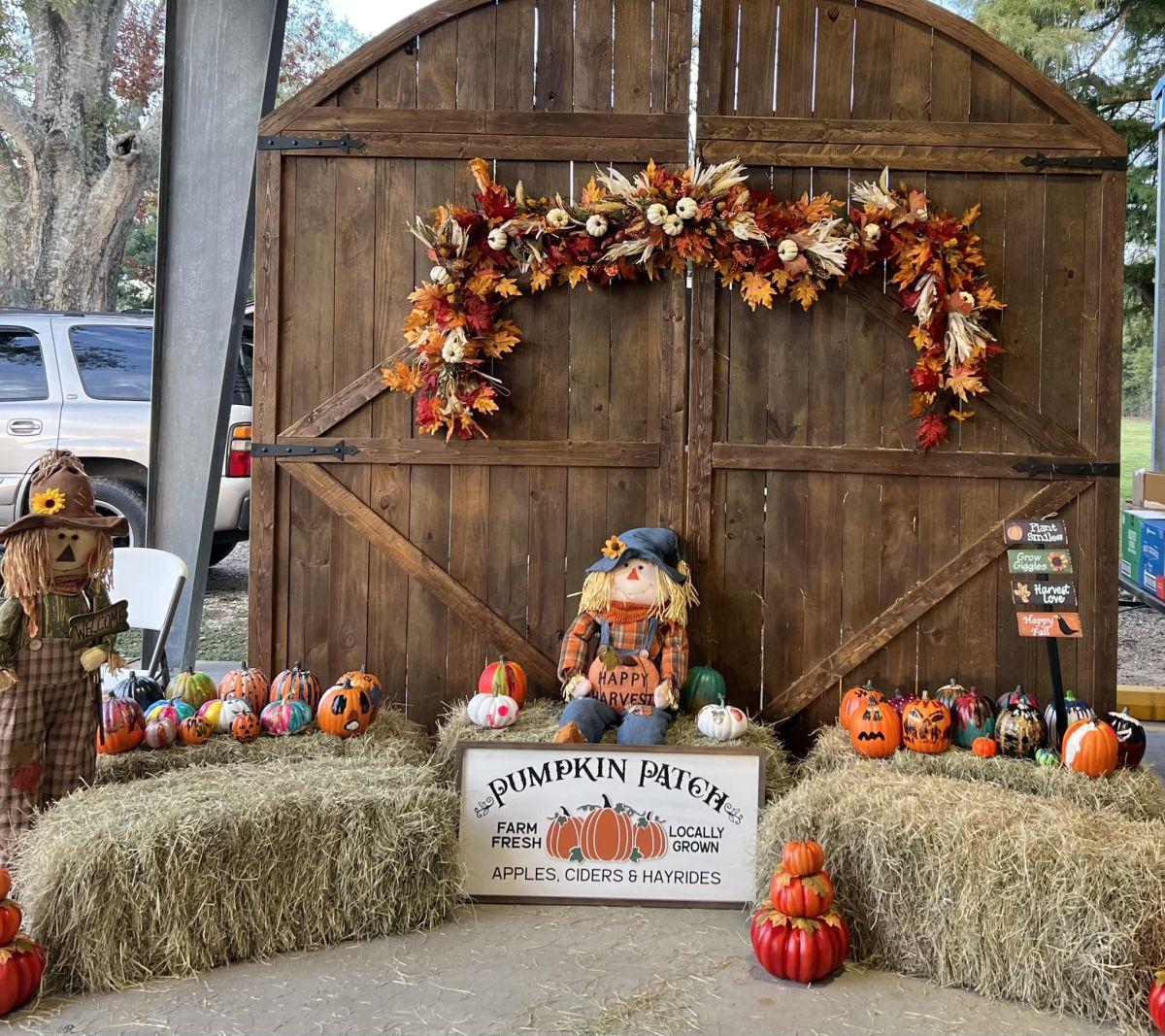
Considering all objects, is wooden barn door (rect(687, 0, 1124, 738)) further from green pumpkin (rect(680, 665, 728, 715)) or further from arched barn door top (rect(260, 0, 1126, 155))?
green pumpkin (rect(680, 665, 728, 715))

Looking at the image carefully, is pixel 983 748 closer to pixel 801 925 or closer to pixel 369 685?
pixel 801 925

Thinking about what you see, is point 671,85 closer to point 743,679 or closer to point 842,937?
point 743,679

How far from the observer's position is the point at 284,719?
3729 mm

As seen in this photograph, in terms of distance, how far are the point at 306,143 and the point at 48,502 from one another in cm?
201

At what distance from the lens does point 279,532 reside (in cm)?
430

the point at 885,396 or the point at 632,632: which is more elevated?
the point at 885,396

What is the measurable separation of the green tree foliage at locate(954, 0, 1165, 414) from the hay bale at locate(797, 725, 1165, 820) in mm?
4994

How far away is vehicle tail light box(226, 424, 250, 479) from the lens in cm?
614

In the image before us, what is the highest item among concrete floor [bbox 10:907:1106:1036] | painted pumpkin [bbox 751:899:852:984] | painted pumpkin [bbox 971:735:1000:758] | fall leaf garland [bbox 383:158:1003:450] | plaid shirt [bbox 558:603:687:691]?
fall leaf garland [bbox 383:158:1003:450]

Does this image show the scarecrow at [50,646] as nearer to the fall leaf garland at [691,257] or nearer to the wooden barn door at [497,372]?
the wooden barn door at [497,372]

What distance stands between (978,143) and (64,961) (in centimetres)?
459

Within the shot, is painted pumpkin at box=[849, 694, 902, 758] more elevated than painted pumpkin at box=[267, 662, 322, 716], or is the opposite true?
painted pumpkin at box=[267, 662, 322, 716]

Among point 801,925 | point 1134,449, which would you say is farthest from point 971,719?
point 1134,449

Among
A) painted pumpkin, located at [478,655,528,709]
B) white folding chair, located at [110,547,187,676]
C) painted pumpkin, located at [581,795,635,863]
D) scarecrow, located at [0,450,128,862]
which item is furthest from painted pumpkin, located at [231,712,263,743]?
painted pumpkin, located at [581,795,635,863]
